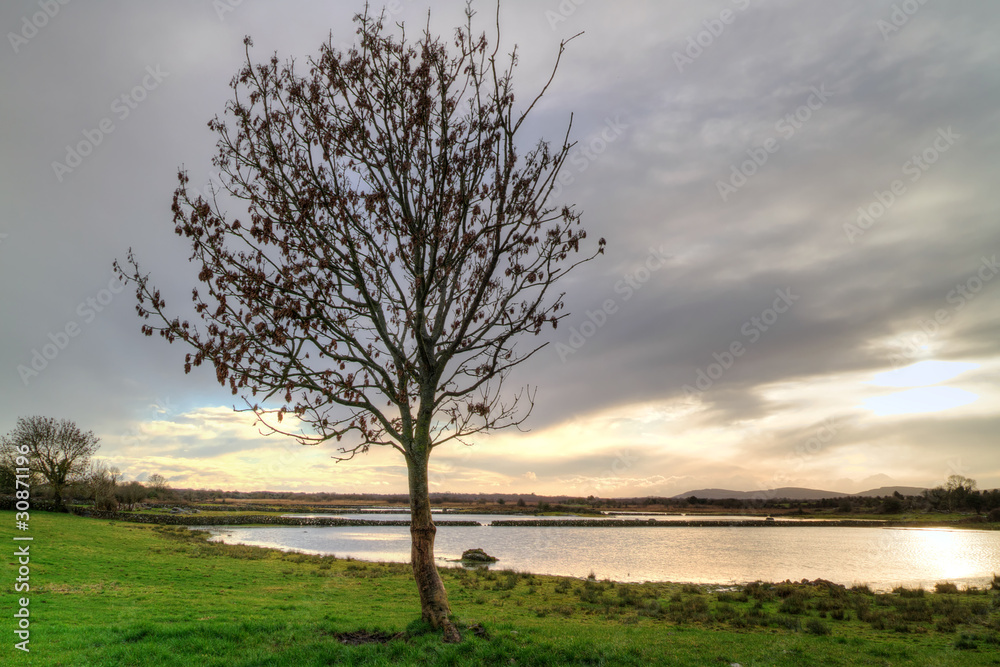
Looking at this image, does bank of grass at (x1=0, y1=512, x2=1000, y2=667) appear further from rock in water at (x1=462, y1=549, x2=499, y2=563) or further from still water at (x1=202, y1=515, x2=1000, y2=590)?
rock in water at (x1=462, y1=549, x2=499, y2=563)

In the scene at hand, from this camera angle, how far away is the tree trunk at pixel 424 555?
11.4 metres

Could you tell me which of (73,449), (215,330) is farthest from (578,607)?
(73,449)

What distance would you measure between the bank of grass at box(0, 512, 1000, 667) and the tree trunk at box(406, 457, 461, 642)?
0.47 m

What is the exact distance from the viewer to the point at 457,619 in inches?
478

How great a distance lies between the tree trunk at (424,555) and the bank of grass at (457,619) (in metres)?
0.47

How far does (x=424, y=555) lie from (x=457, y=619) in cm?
195

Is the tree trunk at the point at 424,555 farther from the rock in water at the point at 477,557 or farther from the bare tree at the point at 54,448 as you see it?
the bare tree at the point at 54,448

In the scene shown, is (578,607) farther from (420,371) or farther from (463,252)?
(463,252)

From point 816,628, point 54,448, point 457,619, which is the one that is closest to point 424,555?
point 457,619

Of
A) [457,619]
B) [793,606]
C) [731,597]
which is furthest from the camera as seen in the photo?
[731,597]

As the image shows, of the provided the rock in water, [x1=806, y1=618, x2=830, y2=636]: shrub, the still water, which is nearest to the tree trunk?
[x1=806, y1=618, x2=830, y2=636]: shrub

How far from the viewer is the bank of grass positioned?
A: 33.8ft

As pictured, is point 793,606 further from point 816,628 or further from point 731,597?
point 816,628

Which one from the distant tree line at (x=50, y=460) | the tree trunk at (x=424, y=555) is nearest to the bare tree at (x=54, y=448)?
the distant tree line at (x=50, y=460)
